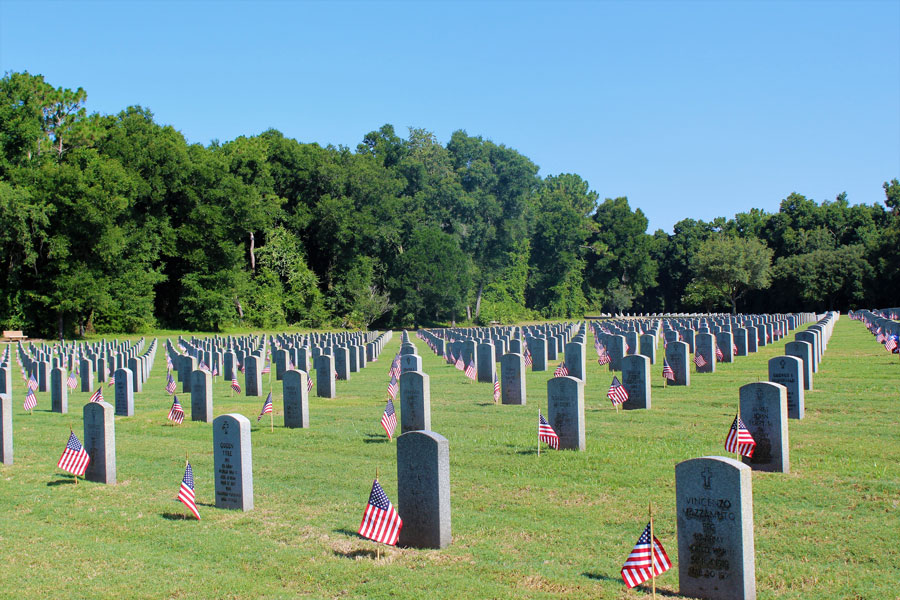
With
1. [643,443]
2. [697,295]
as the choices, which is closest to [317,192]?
[697,295]

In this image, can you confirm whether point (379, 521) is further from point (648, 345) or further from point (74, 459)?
point (648, 345)

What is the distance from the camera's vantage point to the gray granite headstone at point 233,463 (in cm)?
926

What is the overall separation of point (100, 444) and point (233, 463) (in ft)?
9.16

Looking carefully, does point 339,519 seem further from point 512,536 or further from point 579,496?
point 579,496

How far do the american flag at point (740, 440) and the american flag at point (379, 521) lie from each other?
4.85 m

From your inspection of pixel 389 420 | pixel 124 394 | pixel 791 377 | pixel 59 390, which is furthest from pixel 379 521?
pixel 59 390

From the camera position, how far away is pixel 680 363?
787 inches

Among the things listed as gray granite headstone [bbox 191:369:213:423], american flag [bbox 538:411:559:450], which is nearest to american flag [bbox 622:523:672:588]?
american flag [bbox 538:411:559:450]

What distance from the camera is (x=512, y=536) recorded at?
788cm

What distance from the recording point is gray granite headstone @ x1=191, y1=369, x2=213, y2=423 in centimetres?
1650

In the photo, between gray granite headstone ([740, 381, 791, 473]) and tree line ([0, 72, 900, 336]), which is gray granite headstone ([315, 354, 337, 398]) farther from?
tree line ([0, 72, 900, 336])

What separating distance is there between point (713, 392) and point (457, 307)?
53469mm

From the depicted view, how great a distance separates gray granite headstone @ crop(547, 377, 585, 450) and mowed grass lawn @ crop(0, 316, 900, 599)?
36 centimetres

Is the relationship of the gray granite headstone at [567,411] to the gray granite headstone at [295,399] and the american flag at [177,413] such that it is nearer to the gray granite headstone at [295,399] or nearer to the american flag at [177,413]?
the gray granite headstone at [295,399]
